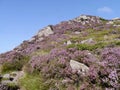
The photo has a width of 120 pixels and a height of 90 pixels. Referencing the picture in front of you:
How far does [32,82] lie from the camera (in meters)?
17.6

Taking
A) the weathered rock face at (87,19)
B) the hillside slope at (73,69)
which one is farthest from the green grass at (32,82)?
the weathered rock face at (87,19)

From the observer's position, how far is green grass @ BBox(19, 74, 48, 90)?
16.9 meters

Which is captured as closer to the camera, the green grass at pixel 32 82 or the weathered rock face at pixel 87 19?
the green grass at pixel 32 82

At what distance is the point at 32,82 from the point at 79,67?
3.28 meters

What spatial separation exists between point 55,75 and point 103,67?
321 cm

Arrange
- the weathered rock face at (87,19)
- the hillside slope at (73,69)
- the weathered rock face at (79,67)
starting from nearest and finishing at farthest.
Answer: the hillside slope at (73,69), the weathered rock face at (79,67), the weathered rock face at (87,19)

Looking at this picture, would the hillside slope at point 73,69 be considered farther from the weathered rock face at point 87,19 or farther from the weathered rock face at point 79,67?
the weathered rock face at point 87,19

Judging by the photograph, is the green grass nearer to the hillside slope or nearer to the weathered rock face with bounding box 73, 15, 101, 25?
the hillside slope

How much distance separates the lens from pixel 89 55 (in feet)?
62.8

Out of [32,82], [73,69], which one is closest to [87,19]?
[73,69]

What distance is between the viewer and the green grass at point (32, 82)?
55.5ft

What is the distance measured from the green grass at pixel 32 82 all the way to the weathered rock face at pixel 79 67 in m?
2.27

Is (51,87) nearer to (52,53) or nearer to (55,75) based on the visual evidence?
(55,75)

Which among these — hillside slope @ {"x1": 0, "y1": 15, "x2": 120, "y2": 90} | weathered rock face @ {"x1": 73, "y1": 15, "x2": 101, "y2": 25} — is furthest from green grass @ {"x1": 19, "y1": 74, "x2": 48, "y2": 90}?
weathered rock face @ {"x1": 73, "y1": 15, "x2": 101, "y2": 25}
